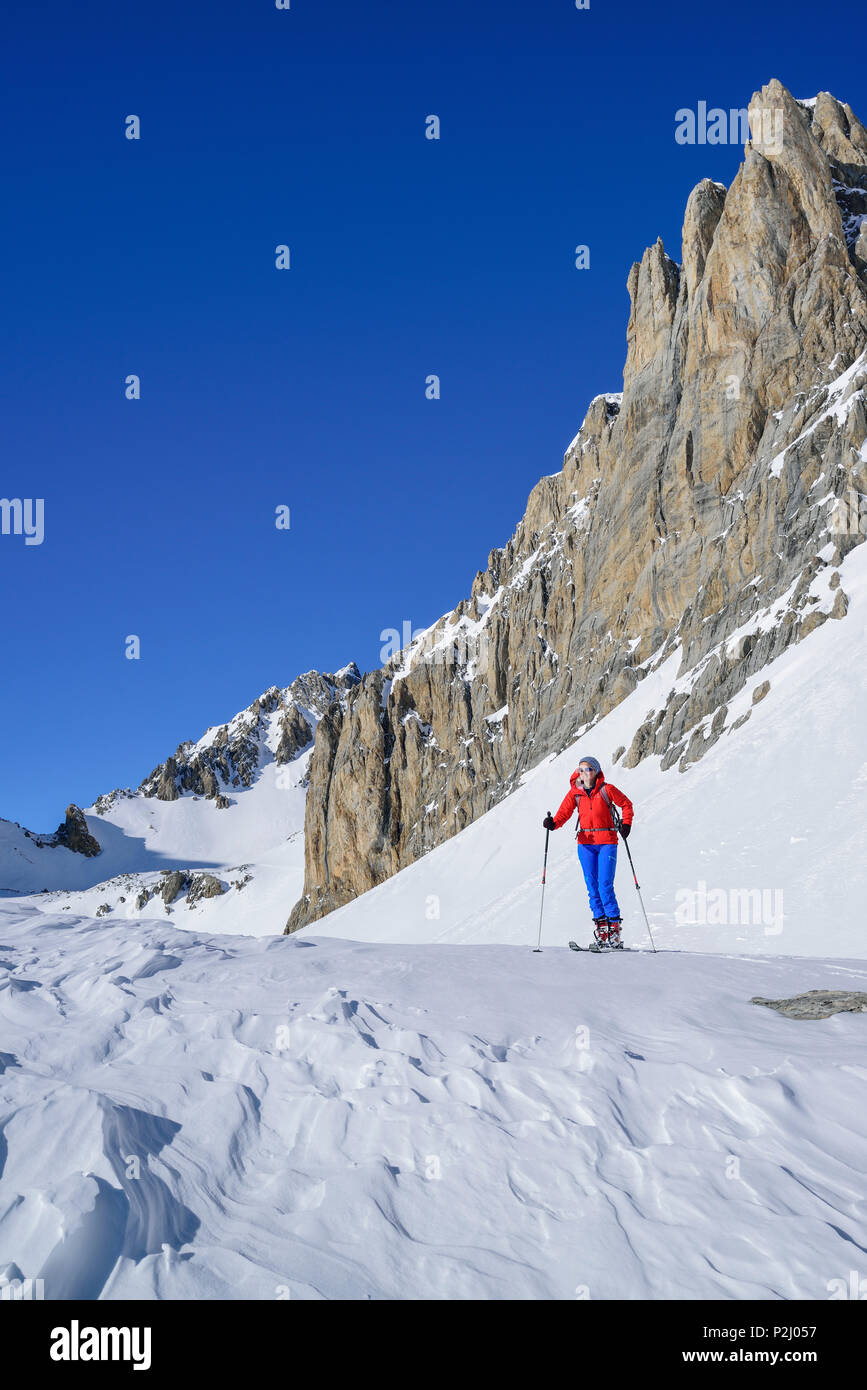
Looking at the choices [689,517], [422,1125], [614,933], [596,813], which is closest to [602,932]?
[614,933]

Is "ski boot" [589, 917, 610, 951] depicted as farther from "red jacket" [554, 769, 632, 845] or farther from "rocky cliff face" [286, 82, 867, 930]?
"rocky cliff face" [286, 82, 867, 930]

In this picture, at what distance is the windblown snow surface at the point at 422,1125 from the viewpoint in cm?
372

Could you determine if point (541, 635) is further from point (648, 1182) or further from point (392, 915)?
point (648, 1182)

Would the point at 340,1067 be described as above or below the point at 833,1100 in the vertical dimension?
above

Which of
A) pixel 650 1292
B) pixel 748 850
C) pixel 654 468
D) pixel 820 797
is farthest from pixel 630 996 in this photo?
pixel 654 468

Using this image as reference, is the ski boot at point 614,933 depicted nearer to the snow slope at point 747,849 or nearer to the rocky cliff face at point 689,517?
the snow slope at point 747,849

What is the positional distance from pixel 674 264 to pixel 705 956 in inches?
2684

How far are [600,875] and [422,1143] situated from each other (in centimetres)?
792

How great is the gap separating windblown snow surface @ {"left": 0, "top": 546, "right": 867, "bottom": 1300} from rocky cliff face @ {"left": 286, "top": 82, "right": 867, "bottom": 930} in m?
26.3

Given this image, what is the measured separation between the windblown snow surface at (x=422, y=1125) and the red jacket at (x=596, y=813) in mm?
2673

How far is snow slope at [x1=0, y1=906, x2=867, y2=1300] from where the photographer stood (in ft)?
12.1

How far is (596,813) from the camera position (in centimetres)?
1220

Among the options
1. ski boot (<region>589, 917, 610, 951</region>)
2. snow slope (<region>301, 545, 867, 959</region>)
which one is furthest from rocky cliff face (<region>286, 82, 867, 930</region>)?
ski boot (<region>589, 917, 610, 951</region>)

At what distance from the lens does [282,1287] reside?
3.55m
